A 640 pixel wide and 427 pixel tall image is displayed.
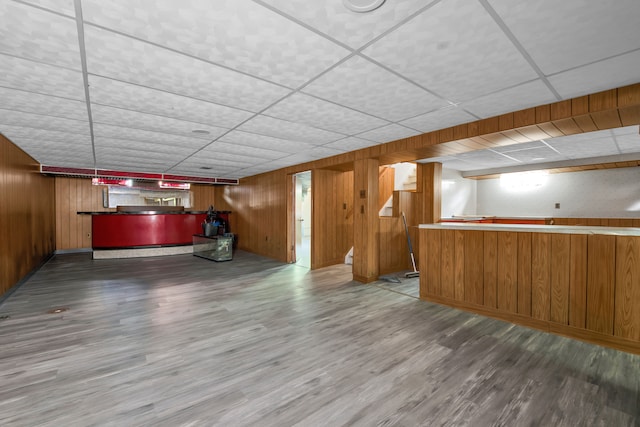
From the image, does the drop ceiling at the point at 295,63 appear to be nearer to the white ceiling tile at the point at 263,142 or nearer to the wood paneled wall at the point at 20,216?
the white ceiling tile at the point at 263,142

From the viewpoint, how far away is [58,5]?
1.48 meters

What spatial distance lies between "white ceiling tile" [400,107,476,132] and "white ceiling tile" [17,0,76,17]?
307 cm

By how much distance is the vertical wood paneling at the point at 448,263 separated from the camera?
3771 millimetres

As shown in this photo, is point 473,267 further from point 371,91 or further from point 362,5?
point 362,5

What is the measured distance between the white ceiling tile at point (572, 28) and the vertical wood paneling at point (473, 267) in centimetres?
210

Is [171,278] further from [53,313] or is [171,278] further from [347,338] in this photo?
[347,338]

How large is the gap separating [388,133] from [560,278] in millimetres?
2633

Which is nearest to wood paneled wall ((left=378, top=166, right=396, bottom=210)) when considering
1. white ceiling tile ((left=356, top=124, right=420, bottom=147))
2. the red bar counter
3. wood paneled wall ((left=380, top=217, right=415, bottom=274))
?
wood paneled wall ((left=380, top=217, right=415, bottom=274))

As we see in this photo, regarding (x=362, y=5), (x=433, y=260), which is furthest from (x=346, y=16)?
(x=433, y=260)

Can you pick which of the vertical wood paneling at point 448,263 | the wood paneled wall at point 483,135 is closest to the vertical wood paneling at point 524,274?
the vertical wood paneling at point 448,263

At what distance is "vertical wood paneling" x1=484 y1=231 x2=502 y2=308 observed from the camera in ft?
11.1

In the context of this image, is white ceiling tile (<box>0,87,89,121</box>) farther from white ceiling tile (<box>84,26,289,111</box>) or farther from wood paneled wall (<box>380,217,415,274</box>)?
wood paneled wall (<box>380,217,415,274</box>)

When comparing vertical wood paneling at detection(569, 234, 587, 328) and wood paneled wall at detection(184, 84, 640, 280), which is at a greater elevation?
wood paneled wall at detection(184, 84, 640, 280)

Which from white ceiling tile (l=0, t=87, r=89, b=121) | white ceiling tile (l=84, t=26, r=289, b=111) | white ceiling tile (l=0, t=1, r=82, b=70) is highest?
white ceiling tile (l=84, t=26, r=289, b=111)
